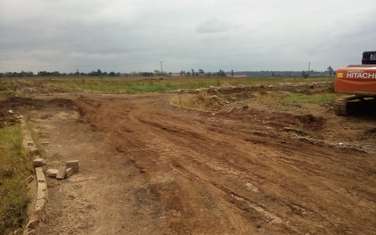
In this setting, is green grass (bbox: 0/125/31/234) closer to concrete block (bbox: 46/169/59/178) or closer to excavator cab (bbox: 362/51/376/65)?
concrete block (bbox: 46/169/59/178)

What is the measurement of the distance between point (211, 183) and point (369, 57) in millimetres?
8632

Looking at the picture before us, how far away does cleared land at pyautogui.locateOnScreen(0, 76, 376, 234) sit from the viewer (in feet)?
19.4

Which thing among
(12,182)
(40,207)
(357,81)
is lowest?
(12,182)

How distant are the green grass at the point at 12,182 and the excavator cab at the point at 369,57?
10234mm

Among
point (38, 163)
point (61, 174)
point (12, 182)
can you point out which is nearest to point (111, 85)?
point (38, 163)

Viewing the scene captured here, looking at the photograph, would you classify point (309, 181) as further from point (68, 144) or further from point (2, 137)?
point (2, 137)

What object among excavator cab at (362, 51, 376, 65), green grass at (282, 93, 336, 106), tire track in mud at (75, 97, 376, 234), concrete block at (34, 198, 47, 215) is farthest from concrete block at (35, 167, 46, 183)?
green grass at (282, 93, 336, 106)

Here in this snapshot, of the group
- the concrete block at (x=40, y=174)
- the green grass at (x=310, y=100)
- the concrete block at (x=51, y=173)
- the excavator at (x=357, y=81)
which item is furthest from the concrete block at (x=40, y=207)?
the green grass at (x=310, y=100)

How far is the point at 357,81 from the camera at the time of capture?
1276 cm

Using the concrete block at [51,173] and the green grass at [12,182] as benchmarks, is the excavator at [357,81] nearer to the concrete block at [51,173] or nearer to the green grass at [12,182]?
the concrete block at [51,173]

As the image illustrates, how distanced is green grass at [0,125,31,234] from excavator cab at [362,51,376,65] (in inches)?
403

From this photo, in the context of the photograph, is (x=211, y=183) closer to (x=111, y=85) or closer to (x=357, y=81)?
(x=357, y=81)

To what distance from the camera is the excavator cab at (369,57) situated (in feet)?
44.5

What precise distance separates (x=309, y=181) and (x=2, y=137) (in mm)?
9569
